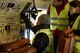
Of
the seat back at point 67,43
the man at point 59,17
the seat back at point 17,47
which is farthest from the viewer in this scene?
the man at point 59,17

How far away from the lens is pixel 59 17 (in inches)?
79.4

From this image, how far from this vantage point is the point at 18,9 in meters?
1.41

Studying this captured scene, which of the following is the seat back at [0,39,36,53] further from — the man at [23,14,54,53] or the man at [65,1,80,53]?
the man at [65,1,80,53]

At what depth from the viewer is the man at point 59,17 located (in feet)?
6.54

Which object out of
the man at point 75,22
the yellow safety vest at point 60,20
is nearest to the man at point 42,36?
the yellow safety vest at point 60,20

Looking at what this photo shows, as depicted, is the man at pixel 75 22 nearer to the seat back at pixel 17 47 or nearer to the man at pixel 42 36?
the man at pixel 42 36

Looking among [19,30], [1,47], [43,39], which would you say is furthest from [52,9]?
[1,47]

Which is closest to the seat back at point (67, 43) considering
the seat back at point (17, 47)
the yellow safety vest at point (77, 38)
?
the yellow safety vest at point (77, 38)

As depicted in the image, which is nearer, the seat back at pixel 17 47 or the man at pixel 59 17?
the seat back at pixel 17 47

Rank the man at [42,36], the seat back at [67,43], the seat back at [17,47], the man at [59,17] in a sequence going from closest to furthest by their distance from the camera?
the seat back at [17,47] → the seat back at [67,43] → the man at [42,36] → the man at [59,17]

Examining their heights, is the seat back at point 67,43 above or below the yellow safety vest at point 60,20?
below

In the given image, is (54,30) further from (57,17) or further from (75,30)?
(75,30)

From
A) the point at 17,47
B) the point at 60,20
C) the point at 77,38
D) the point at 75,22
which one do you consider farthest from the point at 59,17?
the point at 17,47

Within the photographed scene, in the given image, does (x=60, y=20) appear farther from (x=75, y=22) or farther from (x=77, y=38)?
(x=77, y=38)
